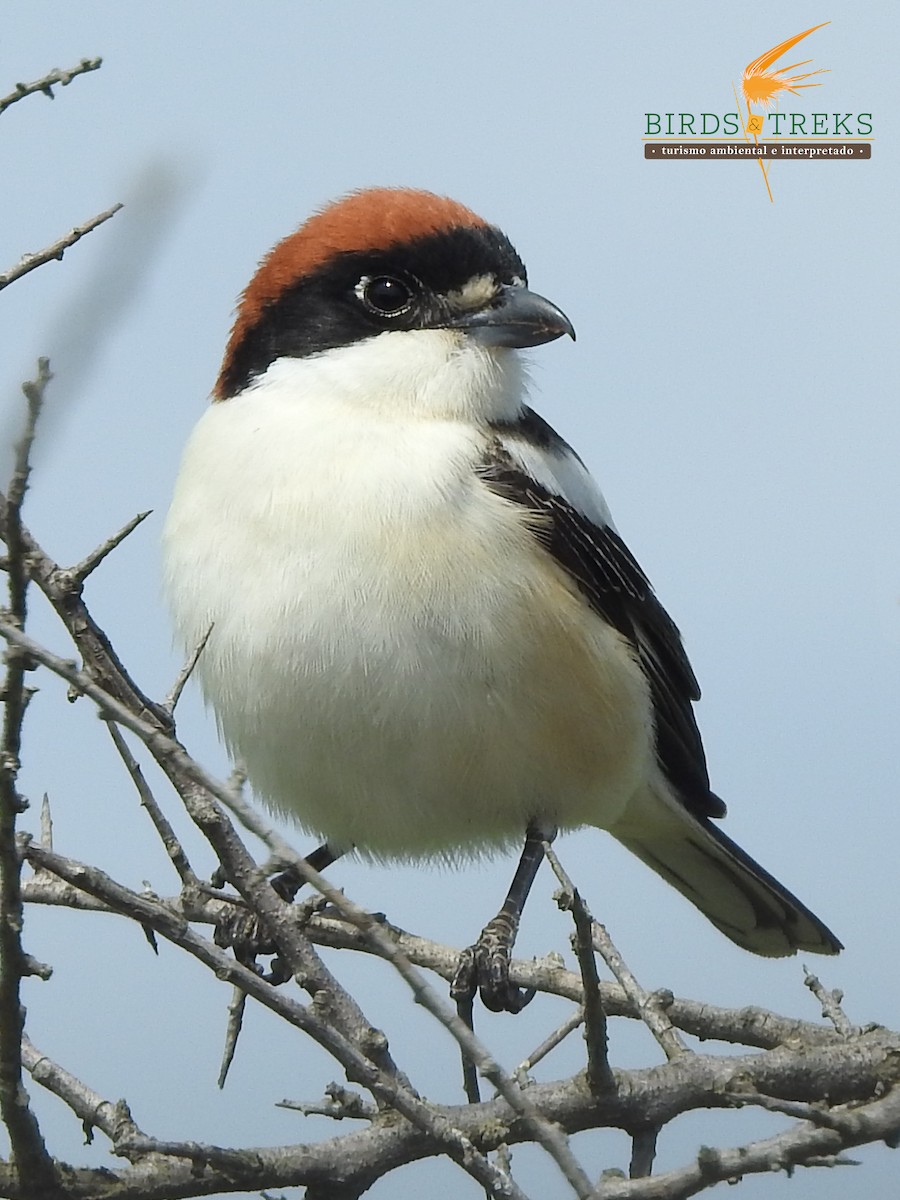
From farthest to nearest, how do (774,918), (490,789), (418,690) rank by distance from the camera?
1. (774,918)
2. (490,789)
3. (418,690)

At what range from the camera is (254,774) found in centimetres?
400

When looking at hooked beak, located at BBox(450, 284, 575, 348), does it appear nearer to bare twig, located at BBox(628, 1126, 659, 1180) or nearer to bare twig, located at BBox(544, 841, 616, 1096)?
bare twig, located at BBox(544, 841, 616, 1096)

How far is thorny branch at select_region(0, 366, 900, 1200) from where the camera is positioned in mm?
2043

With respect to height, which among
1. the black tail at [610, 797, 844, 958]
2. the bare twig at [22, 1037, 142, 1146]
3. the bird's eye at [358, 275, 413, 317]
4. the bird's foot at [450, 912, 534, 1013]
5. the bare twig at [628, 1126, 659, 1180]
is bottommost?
the bare twig at [628, 1126, 659, 1180]

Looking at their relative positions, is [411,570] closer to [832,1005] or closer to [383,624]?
[383,624]

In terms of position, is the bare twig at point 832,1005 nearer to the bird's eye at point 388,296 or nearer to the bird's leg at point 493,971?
the bird's leg at point 493,971

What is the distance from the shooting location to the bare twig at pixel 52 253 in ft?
8.34

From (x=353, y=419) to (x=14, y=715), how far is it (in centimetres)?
178

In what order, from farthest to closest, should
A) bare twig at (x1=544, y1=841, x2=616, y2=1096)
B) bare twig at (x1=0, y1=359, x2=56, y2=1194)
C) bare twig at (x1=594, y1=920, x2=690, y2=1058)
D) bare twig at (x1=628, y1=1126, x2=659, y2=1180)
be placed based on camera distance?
bare twig at (x1=594, y1=920, x2=690, y2=1058) → bare twig at (x1=628, y1=1126, x2=659, y2=1180) → bare twig at (x1=544, y1=841, x2=616, y2=1096) → bare twig at (x1=0, y1=359, x2=56, y2=1194)

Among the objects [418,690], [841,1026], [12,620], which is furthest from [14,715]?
[841,1026]

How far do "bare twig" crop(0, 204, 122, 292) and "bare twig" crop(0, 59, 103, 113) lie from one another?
0.29m

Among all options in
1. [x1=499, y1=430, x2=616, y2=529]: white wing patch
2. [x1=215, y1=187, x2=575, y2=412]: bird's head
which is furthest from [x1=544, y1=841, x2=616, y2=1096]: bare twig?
[x1=215, y1=187, x2=575, y2=412]: bird's head

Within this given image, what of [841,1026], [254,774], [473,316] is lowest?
[841,1026]

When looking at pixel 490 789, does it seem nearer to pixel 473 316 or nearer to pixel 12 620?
pixel 473 316
